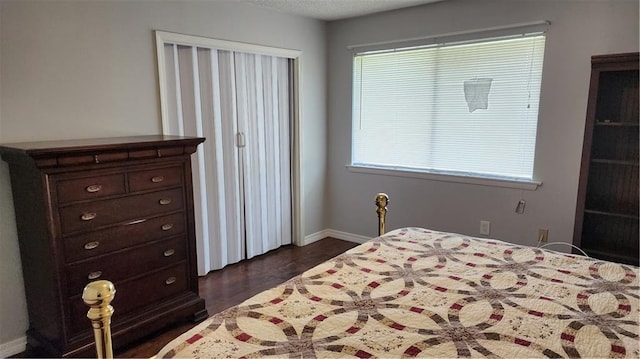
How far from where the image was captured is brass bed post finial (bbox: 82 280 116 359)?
1.15m

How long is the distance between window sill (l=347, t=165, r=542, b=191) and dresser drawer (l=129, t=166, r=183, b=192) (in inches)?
85.0

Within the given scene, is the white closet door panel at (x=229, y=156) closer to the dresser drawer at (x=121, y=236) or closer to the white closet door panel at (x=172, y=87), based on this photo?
the white closet door panel at (x=172, y=87)

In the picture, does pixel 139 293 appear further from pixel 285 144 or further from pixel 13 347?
pixel 285 144

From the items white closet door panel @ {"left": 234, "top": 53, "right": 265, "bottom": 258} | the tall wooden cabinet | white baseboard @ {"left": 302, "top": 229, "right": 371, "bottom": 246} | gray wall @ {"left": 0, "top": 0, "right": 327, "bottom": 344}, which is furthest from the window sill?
gray wall @ {"left": 0, "top": 0, "right": 327, "bottom": 344}

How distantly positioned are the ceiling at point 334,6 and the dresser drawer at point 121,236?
2.00 m

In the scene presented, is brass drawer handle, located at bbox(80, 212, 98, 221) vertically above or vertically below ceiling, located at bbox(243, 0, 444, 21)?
below

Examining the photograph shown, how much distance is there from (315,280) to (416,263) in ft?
1.70

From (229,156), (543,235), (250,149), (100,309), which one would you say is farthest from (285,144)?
(100,309)

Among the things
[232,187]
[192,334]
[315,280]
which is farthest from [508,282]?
[232,187]

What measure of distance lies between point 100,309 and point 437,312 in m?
1.10

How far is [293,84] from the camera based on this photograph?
4078mm

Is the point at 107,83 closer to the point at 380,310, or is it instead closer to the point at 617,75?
the point at 380,310

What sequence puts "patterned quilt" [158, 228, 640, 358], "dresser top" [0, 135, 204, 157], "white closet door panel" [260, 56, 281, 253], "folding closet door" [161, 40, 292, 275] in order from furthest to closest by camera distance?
1. "white closet door panel" [260, 56, 281, 253]
2. "folding closet door" [161, 40, 292, 275]
3. "dresser top" [0, 135, 204, 157]
4. "patterned quilt" [158, 228, 640, 358]

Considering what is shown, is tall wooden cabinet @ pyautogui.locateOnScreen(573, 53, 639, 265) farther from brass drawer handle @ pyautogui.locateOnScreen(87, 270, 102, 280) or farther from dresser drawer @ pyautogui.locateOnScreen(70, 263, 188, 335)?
brass drawer handle @ pyautogui.locateOnScreen(87, 270, 102, 280)
